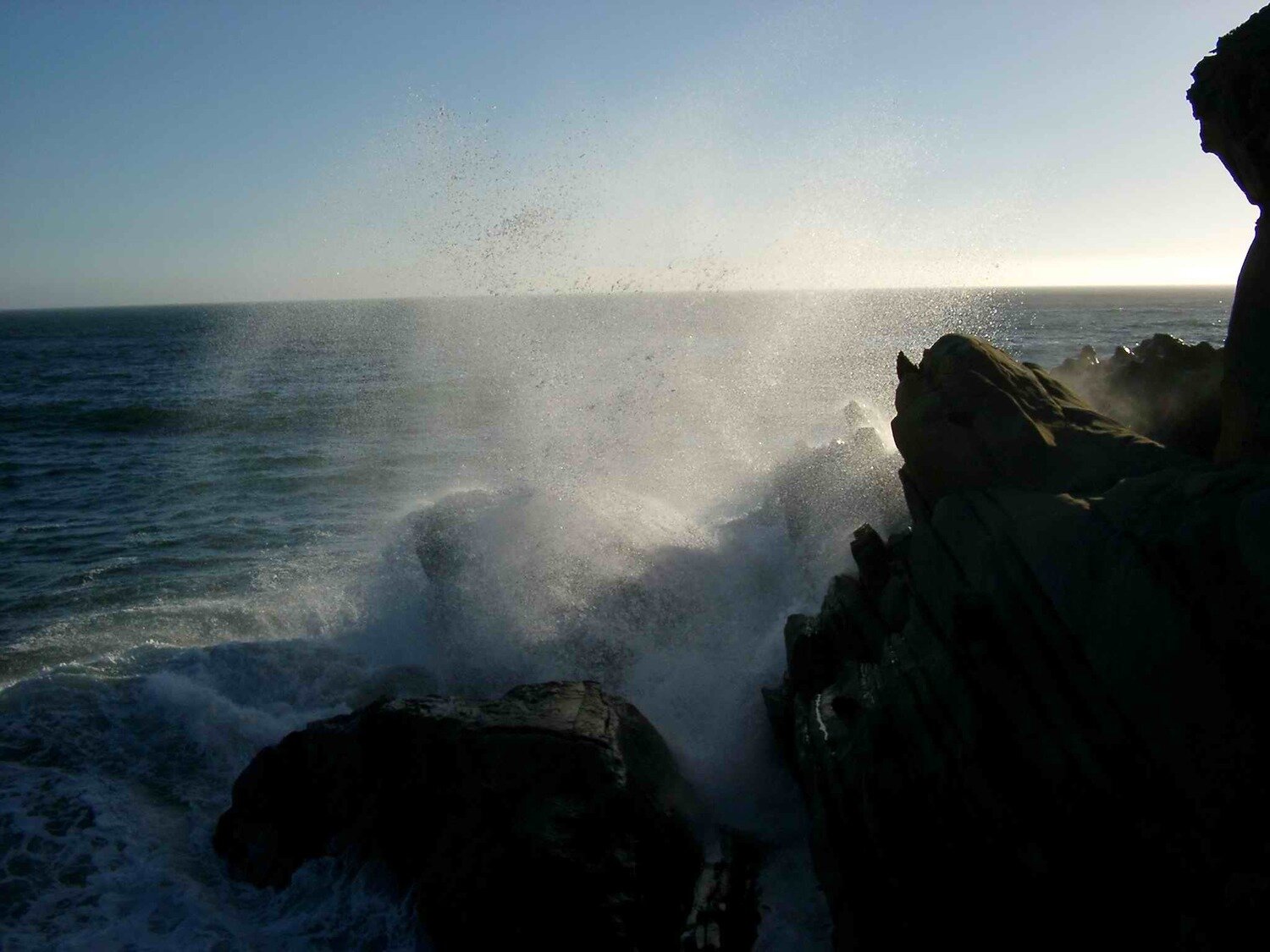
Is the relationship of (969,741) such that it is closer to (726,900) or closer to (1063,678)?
(1063,678)

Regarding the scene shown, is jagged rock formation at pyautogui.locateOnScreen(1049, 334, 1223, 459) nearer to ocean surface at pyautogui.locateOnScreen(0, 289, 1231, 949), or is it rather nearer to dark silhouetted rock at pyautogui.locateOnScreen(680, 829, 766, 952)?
ocean surface at pyautogui.locateOnScreen(0, 289, 1231, 949)

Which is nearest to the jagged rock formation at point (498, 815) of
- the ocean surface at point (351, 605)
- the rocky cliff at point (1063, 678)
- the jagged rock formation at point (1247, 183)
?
the ocean surface at point (351, 605)

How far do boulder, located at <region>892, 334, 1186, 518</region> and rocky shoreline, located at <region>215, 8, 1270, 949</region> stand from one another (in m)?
0.03

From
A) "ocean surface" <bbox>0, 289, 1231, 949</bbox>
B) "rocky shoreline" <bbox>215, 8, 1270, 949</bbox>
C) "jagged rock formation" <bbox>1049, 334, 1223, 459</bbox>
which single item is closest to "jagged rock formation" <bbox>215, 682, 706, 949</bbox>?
"rocky shoreline" <bbox>215, 8, 1270, 949</bbox>

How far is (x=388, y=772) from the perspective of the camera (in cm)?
689

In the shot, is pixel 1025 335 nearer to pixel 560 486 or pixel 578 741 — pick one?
pixel 560 486

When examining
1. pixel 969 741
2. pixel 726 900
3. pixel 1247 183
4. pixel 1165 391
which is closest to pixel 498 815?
pixel 726 900

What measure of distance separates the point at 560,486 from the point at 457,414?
1748 centimetres

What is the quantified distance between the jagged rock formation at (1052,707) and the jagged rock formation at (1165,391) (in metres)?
2.43

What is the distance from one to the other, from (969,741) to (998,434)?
2500mm

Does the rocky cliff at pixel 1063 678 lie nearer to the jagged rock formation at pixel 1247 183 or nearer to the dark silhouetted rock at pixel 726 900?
the jagged rock formation at pixel 1247 183

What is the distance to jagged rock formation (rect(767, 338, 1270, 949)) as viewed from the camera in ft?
13.2

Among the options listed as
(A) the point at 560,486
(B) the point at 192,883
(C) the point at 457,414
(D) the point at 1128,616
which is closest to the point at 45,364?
(C) the point at 457,414

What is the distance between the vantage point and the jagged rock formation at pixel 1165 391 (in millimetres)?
8430
